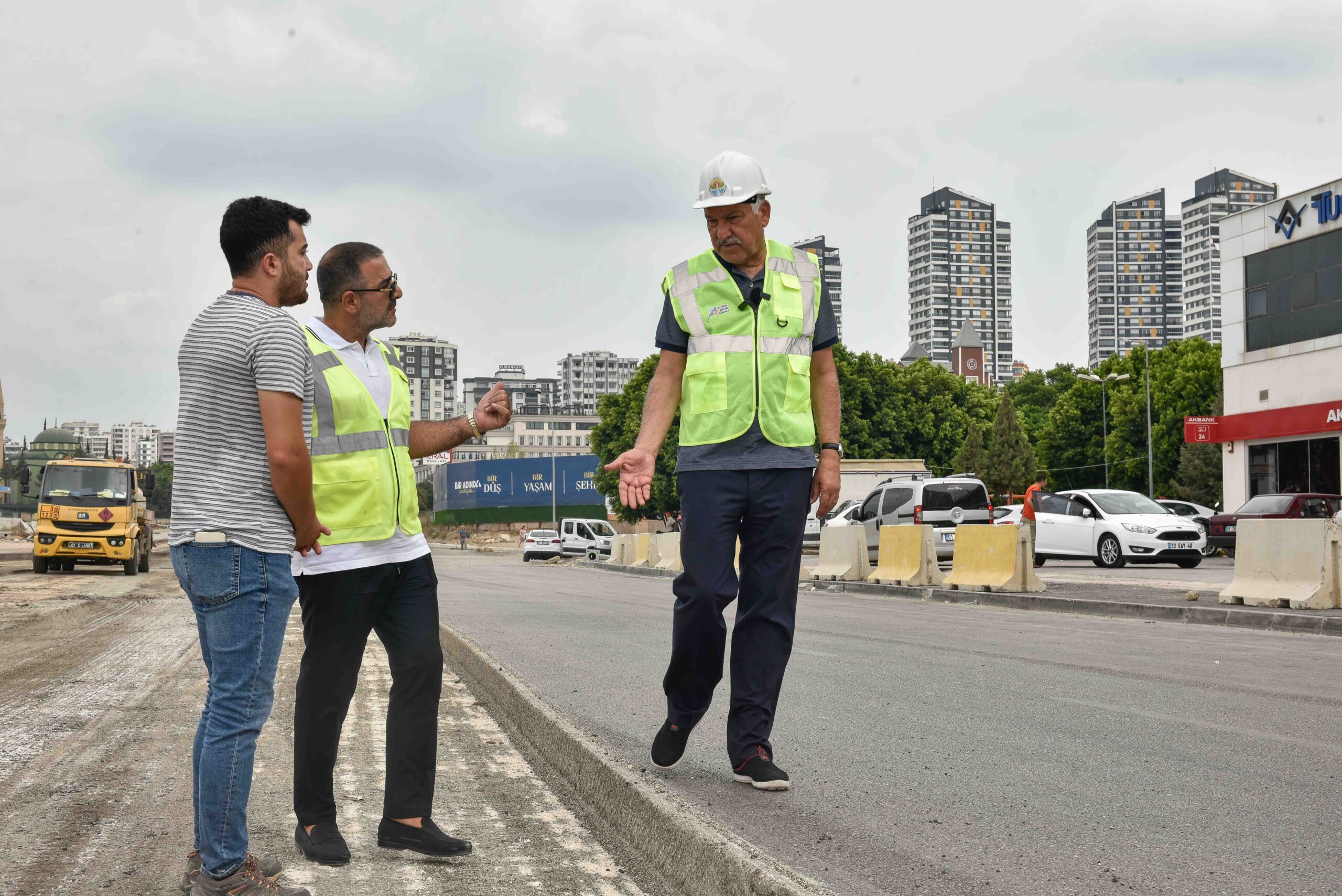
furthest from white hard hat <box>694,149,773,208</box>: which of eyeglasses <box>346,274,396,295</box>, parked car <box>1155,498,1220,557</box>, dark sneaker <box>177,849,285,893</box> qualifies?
parked car <box>1155,498,1220,557</box>

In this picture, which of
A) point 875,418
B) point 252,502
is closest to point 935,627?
point 252,502

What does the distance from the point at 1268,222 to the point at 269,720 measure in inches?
1407

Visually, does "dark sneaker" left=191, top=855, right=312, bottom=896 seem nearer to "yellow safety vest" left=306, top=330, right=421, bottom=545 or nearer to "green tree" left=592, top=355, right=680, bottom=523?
"yellow safety vest" left=306, top=330, right=421, bottom=545

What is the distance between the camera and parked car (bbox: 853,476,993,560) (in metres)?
25.0

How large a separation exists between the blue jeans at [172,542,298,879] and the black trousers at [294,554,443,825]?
0.45 meters

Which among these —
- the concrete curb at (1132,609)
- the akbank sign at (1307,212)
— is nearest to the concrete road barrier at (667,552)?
the concrete curb at (1132,609)

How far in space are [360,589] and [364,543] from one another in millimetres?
147

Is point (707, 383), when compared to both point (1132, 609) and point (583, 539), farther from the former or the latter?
point (583, 539)

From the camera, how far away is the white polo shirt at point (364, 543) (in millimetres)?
3902

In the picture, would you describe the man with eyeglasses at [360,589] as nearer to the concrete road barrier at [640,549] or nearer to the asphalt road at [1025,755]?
the asphalt road at [1025,755]

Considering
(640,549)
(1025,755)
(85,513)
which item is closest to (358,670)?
(1025,755)

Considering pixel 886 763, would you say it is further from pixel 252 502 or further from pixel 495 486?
pixel 495 486

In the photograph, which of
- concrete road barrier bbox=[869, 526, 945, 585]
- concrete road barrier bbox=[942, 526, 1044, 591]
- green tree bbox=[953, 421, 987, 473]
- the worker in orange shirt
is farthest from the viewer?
green tree bbox=[953, 421, 987, 473]

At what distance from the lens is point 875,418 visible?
66875mm
